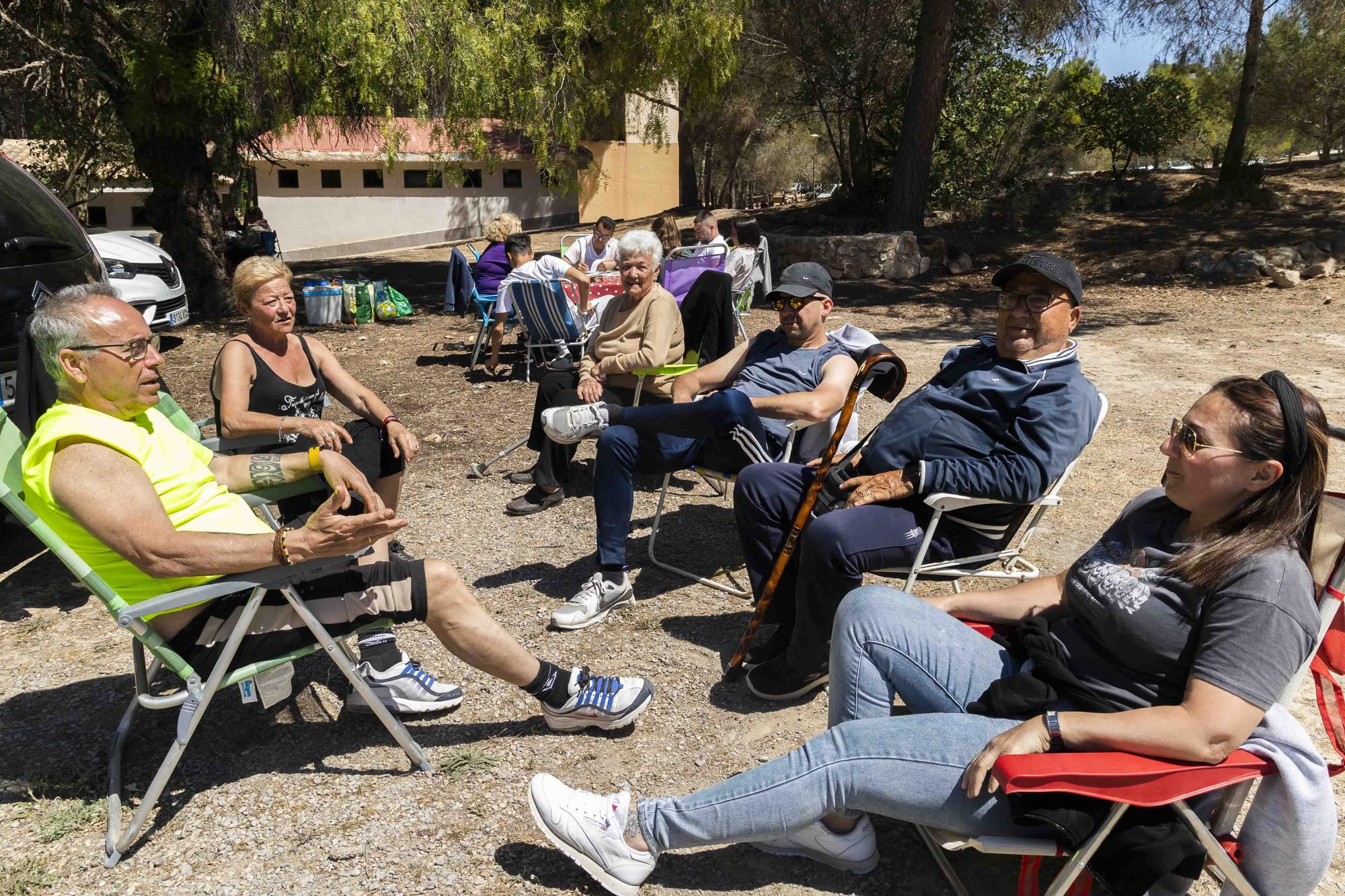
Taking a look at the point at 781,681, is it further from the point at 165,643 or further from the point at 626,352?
the point at 626,352

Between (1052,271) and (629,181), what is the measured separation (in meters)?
27.6

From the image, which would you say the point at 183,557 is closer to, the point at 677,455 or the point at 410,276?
the point at 677,455

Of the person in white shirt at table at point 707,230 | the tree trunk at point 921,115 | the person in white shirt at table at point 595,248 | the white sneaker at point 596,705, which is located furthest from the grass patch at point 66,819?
the tree trunk at point 921,115

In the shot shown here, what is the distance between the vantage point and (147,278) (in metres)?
8.74

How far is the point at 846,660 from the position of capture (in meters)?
2.26

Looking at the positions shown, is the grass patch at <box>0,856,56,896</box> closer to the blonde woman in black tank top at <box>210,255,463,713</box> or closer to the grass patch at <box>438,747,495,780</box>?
the grass patch at <box>438,747,495,780</box>

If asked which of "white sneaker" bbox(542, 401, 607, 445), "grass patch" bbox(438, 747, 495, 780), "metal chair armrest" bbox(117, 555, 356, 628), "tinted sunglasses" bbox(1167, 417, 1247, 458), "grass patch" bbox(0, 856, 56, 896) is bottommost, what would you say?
"grass patch" bbox(0, 856, 56, 896)

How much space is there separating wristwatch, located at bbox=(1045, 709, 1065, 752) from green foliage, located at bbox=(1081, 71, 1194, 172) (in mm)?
16571

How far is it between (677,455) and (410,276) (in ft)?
46.3

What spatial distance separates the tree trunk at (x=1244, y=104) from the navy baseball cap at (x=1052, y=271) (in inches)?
538

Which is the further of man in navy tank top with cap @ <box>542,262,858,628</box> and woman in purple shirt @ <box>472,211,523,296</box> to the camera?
woman in purple shirt @ <box>472,211,523,296</box>

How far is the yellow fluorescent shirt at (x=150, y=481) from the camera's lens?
2311mm

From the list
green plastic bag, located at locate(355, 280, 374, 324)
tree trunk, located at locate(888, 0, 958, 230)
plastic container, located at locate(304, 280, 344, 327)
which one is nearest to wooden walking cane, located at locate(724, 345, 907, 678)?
plastic container, located at locate(304, 280, 344, 327)

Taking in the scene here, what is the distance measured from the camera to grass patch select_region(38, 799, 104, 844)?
2.47 metres
